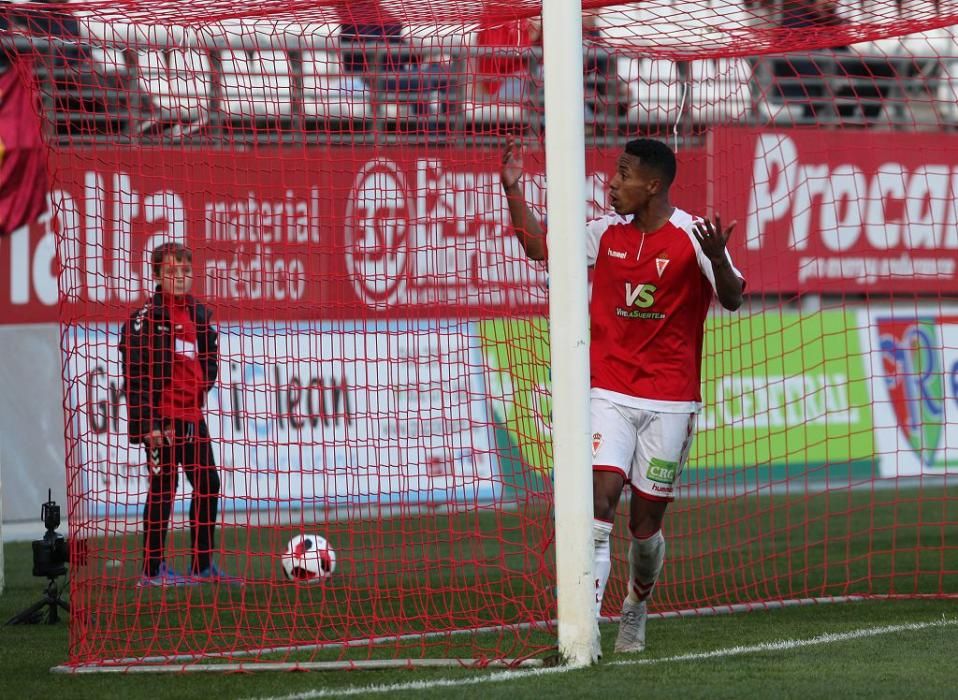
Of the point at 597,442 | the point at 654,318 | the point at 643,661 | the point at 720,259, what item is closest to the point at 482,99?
the point at 654,318

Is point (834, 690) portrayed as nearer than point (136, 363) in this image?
Yes

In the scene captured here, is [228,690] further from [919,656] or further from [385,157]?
[385,157]

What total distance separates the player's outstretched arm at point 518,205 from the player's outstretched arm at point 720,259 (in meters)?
0.64

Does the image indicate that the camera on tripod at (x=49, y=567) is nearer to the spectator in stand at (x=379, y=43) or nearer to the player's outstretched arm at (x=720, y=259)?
the spectator in stand at (x=379, y=43)

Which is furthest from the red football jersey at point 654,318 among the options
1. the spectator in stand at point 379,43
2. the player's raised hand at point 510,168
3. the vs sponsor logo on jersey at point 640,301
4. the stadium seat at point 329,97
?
the stadium seat at point 329,97

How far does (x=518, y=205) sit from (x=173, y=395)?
2.57m

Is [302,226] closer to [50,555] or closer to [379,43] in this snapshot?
[379,43]

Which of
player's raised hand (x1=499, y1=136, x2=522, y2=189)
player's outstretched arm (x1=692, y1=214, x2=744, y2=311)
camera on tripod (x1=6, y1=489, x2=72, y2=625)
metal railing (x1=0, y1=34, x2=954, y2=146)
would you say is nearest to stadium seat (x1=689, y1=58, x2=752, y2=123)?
metal railing (x1=0, y1=34, x2=954, y2=146)

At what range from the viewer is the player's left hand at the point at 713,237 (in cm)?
549

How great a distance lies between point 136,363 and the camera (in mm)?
→ 7555

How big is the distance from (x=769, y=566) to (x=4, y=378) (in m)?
6.38

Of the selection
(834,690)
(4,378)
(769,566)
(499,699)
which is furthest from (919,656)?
(4,378)

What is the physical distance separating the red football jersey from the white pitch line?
98 centimetres

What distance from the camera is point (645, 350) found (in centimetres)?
589
